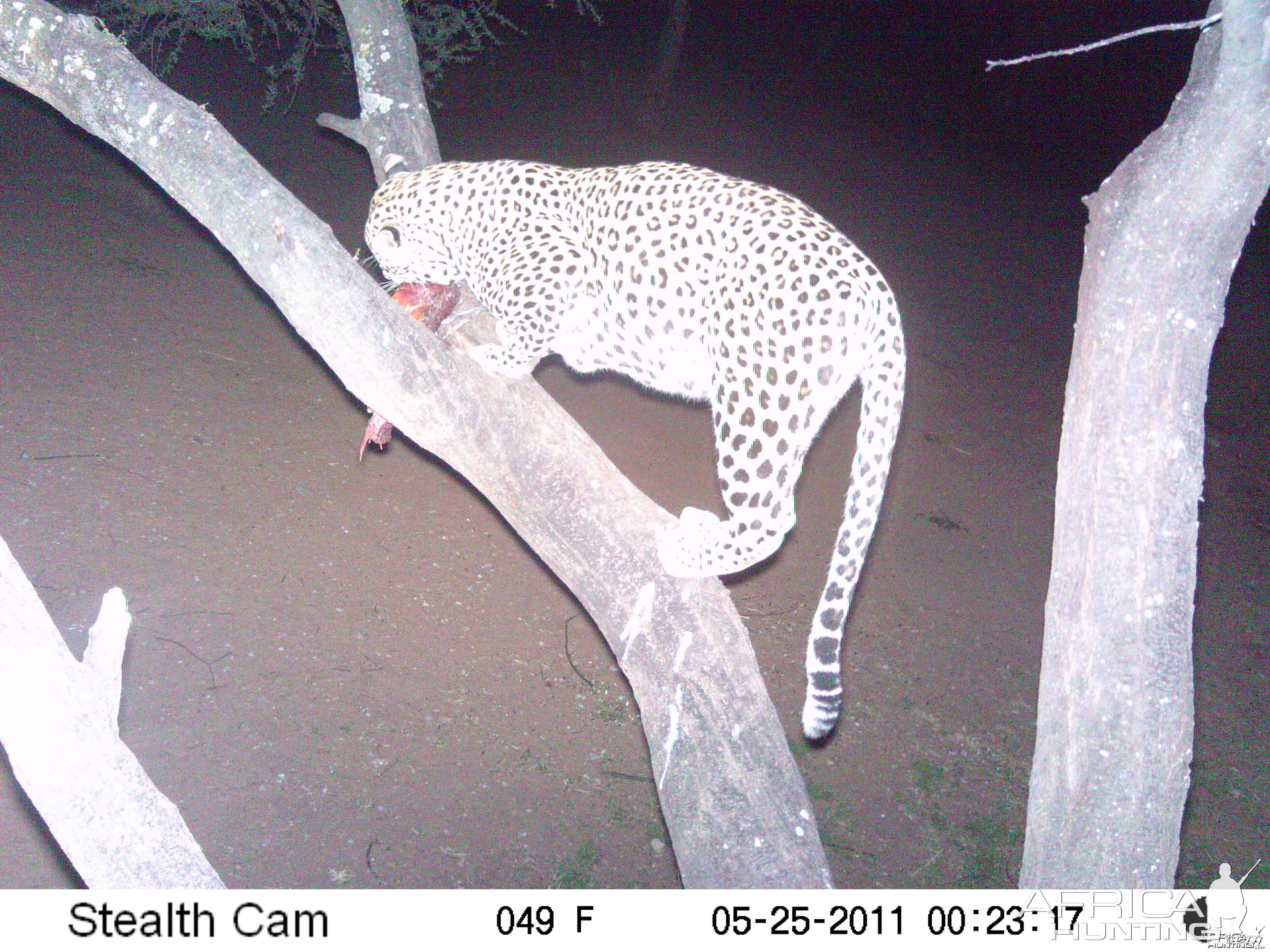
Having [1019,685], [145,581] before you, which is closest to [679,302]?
[145,581]

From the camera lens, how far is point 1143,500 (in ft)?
6.38

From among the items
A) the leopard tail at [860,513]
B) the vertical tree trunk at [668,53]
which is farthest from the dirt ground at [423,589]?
the vertical tree trunk at [668,53]

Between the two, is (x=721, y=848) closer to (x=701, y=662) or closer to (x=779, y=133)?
(x=701, y=662)

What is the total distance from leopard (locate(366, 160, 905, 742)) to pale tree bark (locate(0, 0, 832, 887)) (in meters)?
0.14

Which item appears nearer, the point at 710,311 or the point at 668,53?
the point at 710,311

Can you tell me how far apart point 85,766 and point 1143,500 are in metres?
2.17

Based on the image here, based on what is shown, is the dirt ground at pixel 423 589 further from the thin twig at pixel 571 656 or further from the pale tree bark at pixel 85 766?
the pale tree bark at pixel 85 766

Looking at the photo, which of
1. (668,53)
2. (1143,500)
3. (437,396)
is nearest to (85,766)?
(437,396)

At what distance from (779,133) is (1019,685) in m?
9.42

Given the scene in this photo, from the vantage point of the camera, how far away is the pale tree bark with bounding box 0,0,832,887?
2.62 m

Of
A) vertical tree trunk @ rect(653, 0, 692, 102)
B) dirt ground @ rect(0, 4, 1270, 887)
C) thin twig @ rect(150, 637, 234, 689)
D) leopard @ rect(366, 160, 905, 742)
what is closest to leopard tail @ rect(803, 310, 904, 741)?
leopard @ rect(366, 160, 905, 742)

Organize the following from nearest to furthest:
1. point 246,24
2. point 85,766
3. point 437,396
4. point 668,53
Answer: point 85,766
point 437,396
point 246,24
point 668,53

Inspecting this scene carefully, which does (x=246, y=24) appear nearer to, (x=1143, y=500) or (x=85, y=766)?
(x=85, y=766)

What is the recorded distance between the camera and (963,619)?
18.4ft
